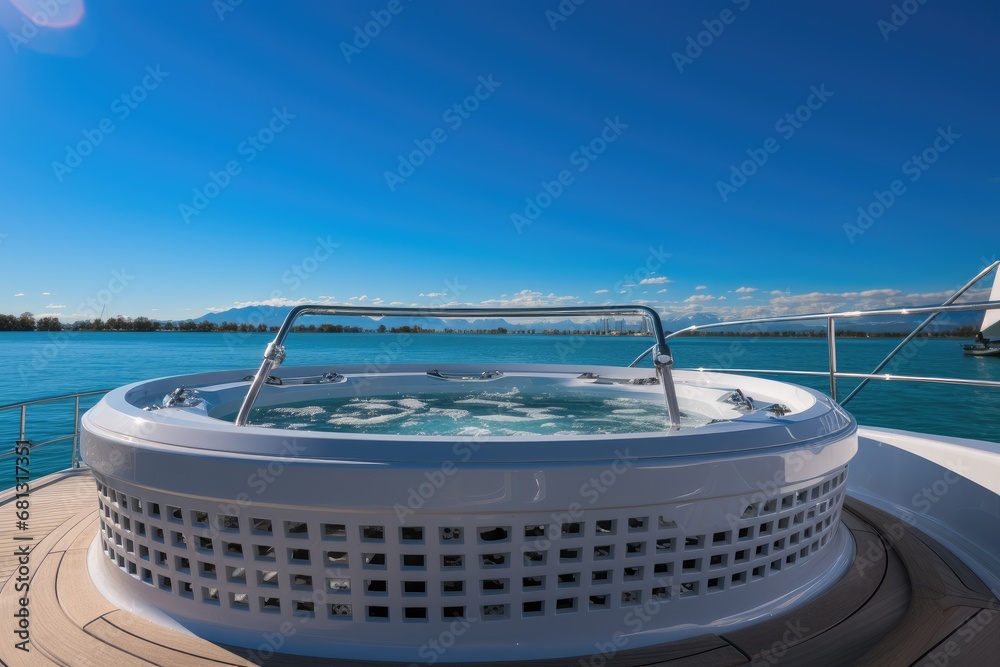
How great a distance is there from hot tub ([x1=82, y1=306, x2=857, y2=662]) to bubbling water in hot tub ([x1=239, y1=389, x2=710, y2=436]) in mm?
1048

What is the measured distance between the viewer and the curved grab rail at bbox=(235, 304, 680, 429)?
5.43 feet

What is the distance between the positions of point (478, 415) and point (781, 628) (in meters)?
1.92

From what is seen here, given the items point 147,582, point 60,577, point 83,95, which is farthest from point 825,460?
point 83,95

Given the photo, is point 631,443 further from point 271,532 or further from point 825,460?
point 271,532

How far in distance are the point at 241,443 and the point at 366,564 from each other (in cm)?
41

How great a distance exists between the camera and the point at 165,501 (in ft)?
4.07
